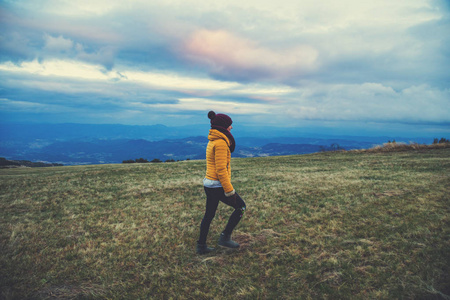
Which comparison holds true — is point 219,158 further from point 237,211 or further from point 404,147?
point 404,147

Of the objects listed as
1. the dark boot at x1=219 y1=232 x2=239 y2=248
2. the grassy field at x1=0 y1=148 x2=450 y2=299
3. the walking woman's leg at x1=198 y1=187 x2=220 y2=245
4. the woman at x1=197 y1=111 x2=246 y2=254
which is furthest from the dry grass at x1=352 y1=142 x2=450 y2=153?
the walking woman's leg at x1=198 y1=187 x2=220 y2=245

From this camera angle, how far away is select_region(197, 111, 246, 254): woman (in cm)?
504

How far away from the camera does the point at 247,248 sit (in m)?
Answer: 5.91

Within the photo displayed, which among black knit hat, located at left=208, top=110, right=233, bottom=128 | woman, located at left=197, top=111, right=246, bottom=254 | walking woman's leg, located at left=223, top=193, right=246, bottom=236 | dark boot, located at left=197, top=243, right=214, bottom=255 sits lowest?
dark boot, located at left=197, top=243, right=214, bottom=255

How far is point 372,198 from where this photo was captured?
28.9 ft

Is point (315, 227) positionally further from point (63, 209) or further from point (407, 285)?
point (63, 209)

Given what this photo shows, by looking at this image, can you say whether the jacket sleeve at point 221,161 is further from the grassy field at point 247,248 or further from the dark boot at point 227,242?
the grassy field at point 247,248

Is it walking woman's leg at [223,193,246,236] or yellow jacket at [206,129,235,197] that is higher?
yellow jacket at [206,129,235,197]

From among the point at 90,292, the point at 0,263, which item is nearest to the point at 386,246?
the point at 90,292

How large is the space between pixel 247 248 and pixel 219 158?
270 cm

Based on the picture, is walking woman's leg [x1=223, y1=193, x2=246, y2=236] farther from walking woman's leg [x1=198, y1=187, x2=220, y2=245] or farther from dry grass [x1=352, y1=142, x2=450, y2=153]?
dry grass [x1=352, y1=142, x2=450, y2=153]

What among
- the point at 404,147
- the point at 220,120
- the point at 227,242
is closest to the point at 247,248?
the point at 227,242

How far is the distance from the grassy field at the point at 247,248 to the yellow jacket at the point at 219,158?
1987 mm

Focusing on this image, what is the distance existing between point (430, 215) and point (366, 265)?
12.5 feet
